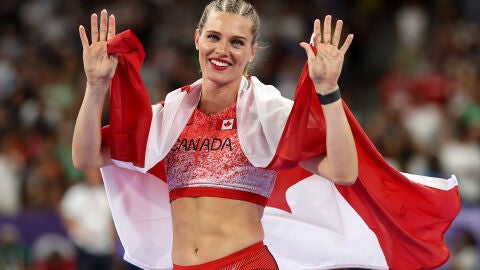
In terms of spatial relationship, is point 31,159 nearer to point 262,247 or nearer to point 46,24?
point 46,24

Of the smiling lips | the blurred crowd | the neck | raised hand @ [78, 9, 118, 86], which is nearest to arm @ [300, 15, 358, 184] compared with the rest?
the smiling lips

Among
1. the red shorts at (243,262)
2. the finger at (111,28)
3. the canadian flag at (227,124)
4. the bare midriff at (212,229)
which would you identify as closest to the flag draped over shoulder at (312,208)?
the finger at (111,28)

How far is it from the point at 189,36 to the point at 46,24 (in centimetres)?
197

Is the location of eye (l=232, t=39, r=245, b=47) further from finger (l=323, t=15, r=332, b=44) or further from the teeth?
finger (l=323, t=15, r=332, b=44)

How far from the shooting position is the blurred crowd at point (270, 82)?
8.88 metres

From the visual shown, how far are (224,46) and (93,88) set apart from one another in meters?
0.59

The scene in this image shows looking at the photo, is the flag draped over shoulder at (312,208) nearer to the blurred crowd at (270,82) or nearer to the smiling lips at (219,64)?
the smiling lips at (219,64)

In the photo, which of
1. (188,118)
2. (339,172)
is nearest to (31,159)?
(188,118)

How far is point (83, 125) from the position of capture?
4094 millimetres

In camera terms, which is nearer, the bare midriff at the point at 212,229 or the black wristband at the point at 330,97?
the black wristband at the point at 330,97

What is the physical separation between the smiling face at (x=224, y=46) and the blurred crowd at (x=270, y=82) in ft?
13.9

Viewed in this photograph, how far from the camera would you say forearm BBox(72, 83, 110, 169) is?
406 centimetres

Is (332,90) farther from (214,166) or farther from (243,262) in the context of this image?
(243,262)

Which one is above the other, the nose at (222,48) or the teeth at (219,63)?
the nose at (222,48)
